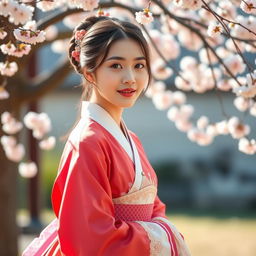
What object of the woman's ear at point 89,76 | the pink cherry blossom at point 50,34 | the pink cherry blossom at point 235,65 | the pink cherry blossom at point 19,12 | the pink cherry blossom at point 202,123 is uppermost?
the pink cherry blossom at point 19,12

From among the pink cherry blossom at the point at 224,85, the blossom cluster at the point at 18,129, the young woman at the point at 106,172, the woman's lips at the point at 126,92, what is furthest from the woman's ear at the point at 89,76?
the blossom cluster at the point at 18,129

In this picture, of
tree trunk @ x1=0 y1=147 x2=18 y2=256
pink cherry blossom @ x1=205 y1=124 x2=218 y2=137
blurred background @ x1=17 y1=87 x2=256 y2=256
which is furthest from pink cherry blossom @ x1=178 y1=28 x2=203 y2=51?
blurred background @ x1=17 y1=87 x2=256 y2=256

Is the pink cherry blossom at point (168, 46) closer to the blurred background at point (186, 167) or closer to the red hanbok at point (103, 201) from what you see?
the red hanbok at point (103, 201)

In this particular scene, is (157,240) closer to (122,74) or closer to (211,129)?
(122,74)

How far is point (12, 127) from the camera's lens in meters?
4.81

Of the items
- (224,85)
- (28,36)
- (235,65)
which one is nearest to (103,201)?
(28,36)

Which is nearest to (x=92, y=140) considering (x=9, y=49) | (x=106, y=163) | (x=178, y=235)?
(x=106, y=163)

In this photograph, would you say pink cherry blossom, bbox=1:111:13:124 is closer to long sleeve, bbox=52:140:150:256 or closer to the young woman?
the young woman

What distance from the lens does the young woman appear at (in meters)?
2.59

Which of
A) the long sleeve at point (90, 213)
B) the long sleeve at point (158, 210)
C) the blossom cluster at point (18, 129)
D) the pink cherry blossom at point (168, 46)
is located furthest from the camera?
the pink cherry blossom at point (168, 46)

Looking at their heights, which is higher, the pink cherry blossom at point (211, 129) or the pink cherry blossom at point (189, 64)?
the pink cherry blossom at point (189, 64)

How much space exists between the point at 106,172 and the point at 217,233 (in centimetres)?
569

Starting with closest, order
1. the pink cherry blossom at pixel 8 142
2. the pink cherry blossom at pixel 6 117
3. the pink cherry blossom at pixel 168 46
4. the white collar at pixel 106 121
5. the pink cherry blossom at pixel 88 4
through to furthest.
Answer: the white collar at pixel 106 121 → the pink cherry blossom at pixel 88 4 → the pink cherry blossom at pixel 6 117 → the pink cherry blossom at pixel 8 142 → the pink cherry blossom at pixel 168 46

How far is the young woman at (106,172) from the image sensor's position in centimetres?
259
